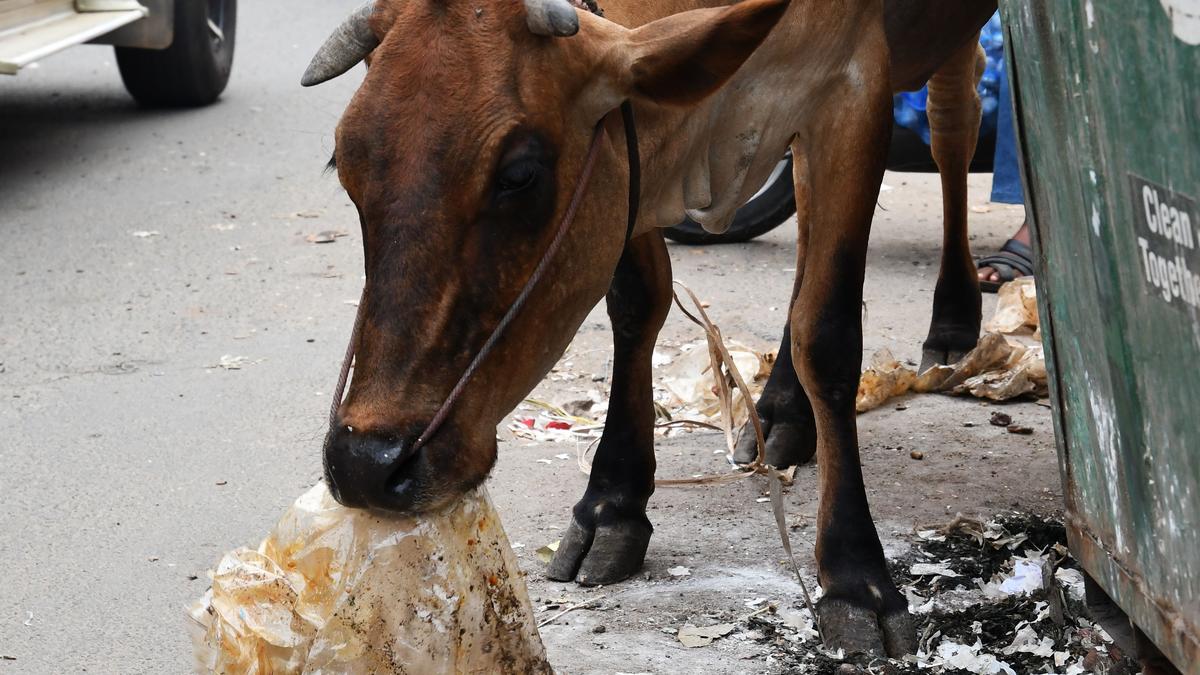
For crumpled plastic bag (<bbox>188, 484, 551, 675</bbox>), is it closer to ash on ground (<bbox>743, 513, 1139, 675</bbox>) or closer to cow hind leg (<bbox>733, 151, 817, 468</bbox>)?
ash on ground (<bbox>743, 513, 1139, 675</bbox>)

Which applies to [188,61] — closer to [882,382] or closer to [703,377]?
[703,377]

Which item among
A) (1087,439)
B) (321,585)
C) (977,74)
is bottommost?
(321,585)

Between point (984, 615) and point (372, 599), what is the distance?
1.49 meters

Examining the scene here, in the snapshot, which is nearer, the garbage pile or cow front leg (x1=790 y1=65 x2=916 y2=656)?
the garbage pile

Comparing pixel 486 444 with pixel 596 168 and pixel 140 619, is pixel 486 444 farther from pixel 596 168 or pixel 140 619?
pixel 140 619

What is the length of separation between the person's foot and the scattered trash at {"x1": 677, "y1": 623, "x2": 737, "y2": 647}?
10.6ft

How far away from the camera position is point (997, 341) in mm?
5059

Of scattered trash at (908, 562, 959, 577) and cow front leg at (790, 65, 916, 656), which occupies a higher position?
cow front leg at (790, 65, 916, 656)

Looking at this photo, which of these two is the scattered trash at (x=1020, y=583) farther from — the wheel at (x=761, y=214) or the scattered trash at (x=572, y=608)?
the wheel at (x=761, y=214)

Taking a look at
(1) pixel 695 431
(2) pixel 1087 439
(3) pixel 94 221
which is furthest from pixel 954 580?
(3) pixel 94 221

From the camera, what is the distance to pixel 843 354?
3.48m

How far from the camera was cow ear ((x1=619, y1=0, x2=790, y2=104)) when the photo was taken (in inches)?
104

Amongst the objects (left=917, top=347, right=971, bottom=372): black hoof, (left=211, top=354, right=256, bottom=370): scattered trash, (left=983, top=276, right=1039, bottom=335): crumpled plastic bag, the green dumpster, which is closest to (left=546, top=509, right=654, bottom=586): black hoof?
the green dumpster

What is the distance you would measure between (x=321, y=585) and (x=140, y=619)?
3.72ft
